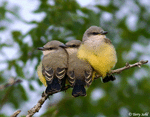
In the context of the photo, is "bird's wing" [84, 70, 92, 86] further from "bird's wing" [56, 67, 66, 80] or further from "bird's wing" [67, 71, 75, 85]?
"bird's wing" [56, 67, 66, 80]

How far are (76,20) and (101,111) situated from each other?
197 cm

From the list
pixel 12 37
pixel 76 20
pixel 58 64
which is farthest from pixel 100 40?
pixel 12 37

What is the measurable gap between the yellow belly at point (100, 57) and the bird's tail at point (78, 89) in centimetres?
33

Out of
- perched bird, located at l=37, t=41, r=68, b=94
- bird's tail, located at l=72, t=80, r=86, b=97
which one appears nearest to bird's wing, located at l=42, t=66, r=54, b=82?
perched bird, located at l=37, t=41, r=68, b=94

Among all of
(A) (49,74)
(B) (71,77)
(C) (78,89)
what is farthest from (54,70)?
(C) (78,89)

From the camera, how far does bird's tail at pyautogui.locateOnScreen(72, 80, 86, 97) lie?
398 centimetres

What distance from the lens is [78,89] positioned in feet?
13.2

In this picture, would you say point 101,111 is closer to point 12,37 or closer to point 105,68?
point 105,68

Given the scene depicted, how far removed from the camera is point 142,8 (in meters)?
7.91

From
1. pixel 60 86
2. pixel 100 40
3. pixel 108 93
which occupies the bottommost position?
pixel 108 93

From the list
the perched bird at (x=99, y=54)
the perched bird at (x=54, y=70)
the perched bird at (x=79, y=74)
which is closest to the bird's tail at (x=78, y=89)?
the perched bird at (x=79, y=74)

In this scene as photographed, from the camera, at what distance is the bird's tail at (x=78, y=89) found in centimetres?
398

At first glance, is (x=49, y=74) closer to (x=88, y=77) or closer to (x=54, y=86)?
(x=54, y=86)

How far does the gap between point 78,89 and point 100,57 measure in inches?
22.1
